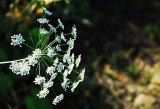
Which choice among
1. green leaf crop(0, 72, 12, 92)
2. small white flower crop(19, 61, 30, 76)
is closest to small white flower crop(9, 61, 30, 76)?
small white flower crop(19, 61, 30, 76)

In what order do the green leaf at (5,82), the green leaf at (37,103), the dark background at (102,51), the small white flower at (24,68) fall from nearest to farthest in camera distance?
A: the small white flower at (24,68) → the green leaf at (37,103) → the green leaf at (5,82) → the dark background at (102,51)

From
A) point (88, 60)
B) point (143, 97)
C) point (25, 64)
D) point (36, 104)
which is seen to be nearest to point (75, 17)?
point (88, 60)

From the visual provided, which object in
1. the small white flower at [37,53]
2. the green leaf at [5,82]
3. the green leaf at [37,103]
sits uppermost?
the green leaf at [5,82]

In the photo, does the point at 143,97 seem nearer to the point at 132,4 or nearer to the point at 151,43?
the point at 151,43

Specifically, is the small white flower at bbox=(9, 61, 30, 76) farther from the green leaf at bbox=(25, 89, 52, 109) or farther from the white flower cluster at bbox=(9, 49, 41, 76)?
the green leaf at bbox=(25, 89, 52, 109)

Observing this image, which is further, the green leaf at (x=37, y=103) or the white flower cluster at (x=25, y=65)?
the green leaf at (x=37, y=103)

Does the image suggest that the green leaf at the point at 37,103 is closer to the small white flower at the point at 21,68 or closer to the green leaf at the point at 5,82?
the green leaf at the point at 5,82

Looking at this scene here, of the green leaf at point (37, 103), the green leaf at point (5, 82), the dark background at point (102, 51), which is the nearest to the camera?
the green leaf at point (37, 103)

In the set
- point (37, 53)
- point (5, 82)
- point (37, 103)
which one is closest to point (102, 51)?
point (5, 82)

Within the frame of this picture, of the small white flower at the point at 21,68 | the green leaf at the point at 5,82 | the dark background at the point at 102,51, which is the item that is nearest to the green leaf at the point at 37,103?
the dark background at the point at 102,51

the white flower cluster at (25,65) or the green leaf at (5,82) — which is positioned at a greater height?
the green leaf at (5,82)
